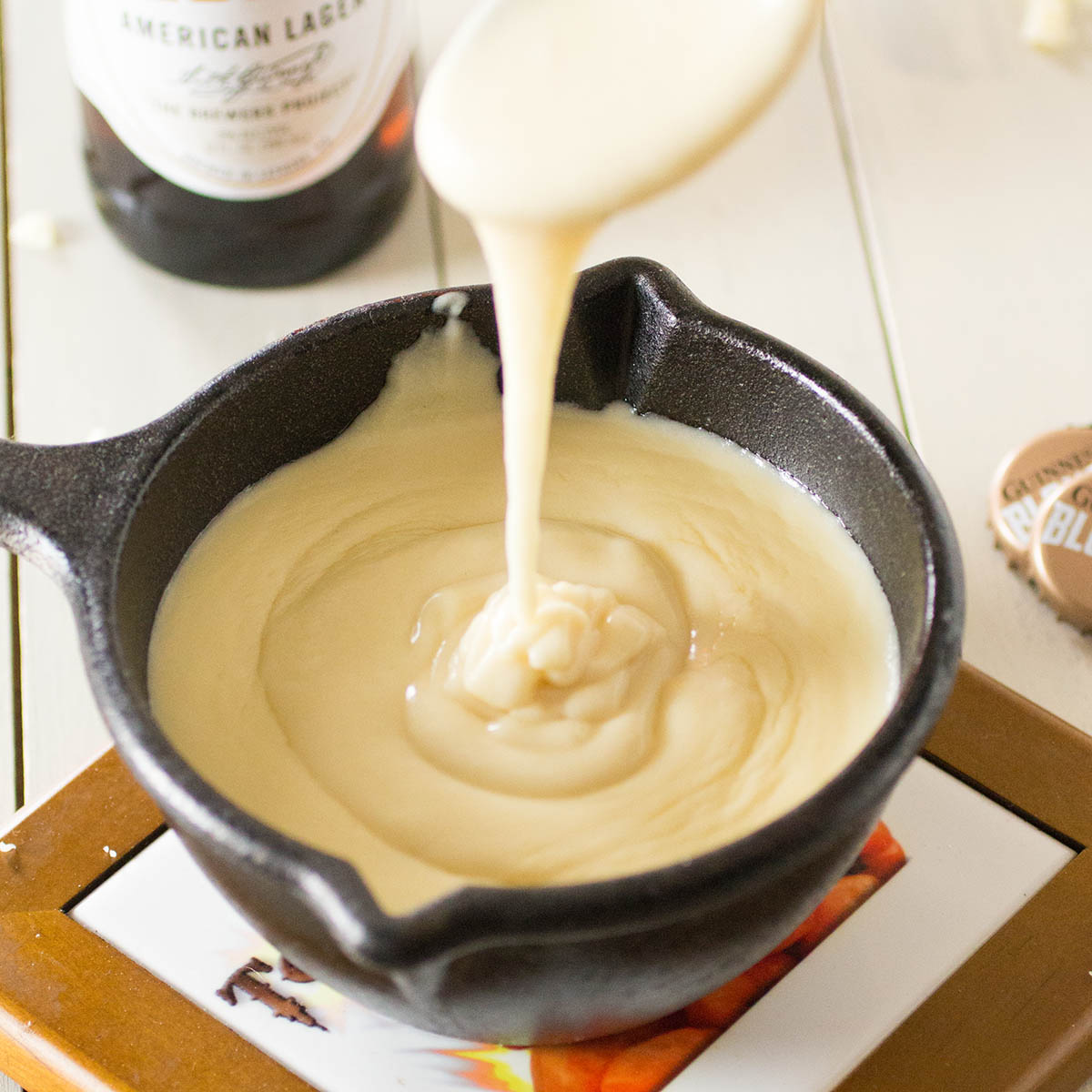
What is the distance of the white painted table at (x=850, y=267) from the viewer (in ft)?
4.45

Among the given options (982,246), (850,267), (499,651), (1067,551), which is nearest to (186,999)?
(499,651)

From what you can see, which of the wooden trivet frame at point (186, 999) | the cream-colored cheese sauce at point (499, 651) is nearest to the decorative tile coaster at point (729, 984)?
the wooden trivet frame at point (186, 999)

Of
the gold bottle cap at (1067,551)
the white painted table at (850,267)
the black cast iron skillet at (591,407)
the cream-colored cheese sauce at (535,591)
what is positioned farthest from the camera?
the white painted table at (850,267)

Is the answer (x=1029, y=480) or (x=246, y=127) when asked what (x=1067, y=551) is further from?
(x=246, y=127)

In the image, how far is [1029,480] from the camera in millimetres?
1300

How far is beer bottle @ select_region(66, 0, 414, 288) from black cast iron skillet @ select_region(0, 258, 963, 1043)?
16.7 inches

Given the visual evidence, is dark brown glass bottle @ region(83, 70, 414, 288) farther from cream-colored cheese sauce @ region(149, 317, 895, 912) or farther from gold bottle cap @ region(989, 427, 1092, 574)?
gold bottle cap @ region(989, 427, 1092, 574)

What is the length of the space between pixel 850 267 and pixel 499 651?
Result: 787mm

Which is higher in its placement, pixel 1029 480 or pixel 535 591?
pixel 535 591

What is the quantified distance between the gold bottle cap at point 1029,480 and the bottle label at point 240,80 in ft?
2.18

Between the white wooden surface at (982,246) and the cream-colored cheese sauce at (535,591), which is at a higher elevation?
the cream-colored cheese sauce at (535,591)

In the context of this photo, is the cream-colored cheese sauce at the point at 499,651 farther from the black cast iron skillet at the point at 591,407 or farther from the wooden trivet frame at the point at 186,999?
the wooden trivet frame at the point at 186,999

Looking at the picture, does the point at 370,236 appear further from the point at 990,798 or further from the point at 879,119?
the point at 990,798

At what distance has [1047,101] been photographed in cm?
166
